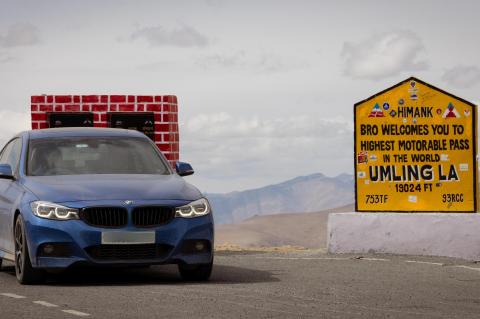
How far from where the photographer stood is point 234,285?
1225 cm

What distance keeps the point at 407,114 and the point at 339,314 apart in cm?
908

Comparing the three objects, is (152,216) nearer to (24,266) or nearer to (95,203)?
(95,203)

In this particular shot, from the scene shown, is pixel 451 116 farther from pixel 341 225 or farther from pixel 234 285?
pixel 234 285

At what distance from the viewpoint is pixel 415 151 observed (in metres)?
18.2

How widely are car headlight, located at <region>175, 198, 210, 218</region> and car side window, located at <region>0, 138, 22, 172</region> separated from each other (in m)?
2.49

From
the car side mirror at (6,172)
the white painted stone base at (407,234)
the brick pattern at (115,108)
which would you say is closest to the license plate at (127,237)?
the car side mirror at (6,172)

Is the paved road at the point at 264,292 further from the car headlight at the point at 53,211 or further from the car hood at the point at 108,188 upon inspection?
the car hood at the point at 108,188

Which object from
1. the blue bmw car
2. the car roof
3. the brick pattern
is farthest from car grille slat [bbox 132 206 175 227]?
the brick pattern

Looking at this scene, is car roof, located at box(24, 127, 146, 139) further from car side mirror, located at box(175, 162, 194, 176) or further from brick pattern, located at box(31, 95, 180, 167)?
brick pattern, located at box(31, 95, 180, 167)

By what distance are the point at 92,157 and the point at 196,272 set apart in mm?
1913

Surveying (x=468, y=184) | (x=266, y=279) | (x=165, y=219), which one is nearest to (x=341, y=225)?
(x=468, y=184)

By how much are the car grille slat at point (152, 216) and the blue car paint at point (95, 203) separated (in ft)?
0.19

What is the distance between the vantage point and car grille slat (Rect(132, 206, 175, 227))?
39.5 ft

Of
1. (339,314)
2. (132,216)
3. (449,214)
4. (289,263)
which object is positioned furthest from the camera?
(449,214)
